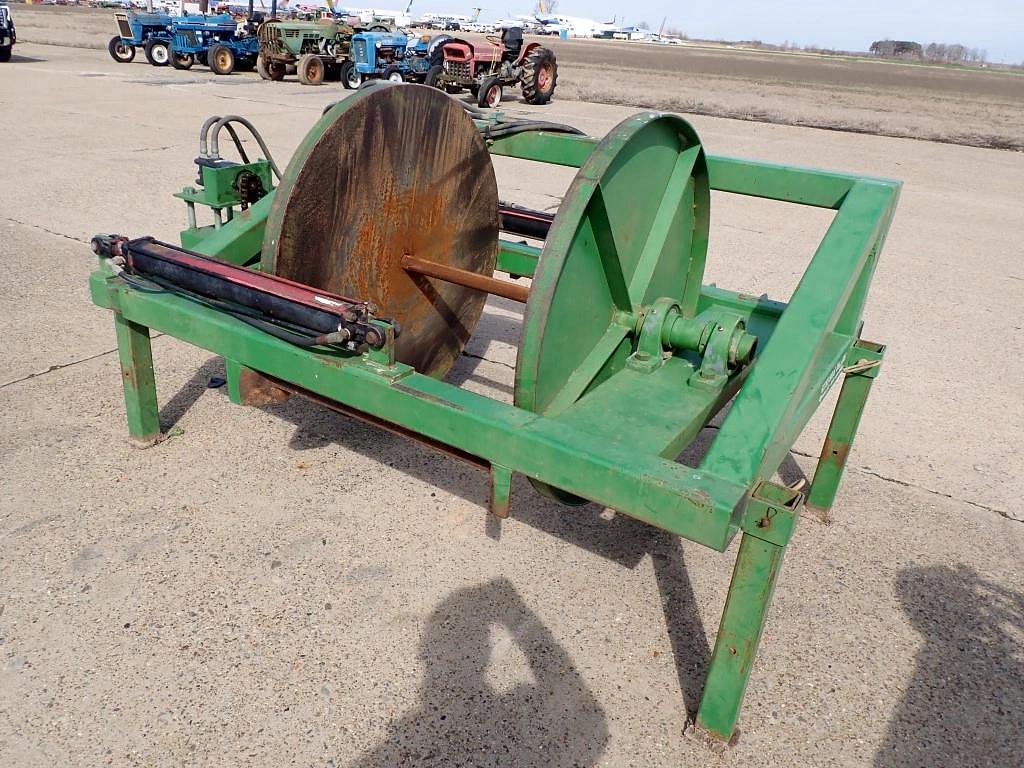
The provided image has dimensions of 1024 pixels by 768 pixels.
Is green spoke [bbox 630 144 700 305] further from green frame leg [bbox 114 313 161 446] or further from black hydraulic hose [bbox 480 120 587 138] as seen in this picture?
green frame leg [bbox 114 313 161 446]

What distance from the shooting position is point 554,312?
244 centimetres

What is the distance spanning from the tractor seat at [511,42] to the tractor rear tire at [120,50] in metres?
10.5

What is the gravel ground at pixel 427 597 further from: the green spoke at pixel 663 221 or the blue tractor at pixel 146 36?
the blue tractor at pixel 146 36

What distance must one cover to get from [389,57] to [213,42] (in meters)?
5.55

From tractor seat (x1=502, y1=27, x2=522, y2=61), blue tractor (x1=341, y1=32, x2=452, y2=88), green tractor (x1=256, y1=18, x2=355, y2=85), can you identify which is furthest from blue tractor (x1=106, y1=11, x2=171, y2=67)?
tractor seat (x1=502, y1=27, x2=522, y2=61)

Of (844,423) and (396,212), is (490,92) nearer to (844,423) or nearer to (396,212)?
(396,212)

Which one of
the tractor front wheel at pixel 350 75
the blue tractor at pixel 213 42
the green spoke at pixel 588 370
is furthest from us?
the blue tractor at pixel 213 42

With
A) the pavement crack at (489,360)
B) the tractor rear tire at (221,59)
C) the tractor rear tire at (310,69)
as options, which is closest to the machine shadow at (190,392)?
the pavement crack at (489,360)

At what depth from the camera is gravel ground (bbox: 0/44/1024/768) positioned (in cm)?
230

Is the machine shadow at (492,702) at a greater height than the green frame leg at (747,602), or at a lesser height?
lesser

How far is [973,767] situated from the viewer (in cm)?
227

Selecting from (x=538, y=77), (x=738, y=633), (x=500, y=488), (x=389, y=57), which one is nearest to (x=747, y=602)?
(x=738, y=633)

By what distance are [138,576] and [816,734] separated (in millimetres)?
2234

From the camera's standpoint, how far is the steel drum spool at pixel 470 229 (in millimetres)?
2451
